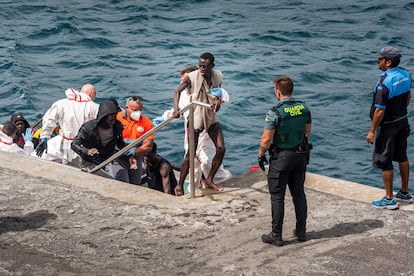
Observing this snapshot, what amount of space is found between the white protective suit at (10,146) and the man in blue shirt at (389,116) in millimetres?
4928

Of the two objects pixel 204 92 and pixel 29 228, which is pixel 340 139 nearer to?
pixel 204 92

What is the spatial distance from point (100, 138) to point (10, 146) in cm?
194

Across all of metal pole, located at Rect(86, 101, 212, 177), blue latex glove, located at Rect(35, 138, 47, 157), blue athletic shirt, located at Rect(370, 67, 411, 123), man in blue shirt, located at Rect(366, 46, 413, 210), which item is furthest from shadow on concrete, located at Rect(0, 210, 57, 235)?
blue athletic shirt, located at Rect(370, 67, 411, 123)

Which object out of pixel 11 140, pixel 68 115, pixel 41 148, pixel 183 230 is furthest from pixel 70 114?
pixel 183 230

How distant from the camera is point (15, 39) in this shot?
2528cm

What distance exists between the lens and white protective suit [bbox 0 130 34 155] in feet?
41.7

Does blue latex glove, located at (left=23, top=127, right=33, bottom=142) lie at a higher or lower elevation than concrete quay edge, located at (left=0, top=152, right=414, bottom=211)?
lower

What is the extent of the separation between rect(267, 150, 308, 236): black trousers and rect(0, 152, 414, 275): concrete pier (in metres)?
0.26

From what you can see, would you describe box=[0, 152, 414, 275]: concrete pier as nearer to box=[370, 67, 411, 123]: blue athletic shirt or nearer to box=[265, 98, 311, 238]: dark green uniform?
box=[265, 98, 311, 238]: dark green uniform

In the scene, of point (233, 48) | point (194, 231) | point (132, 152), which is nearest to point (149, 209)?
point (194, 231)

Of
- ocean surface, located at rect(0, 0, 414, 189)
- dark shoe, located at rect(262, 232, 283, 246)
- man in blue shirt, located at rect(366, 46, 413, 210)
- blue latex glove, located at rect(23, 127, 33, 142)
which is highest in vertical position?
man in blue shirt, located at rect(366, 46, 413, 210)

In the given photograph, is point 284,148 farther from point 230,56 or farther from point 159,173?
point 230,56

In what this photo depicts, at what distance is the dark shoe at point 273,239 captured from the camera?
30.3 ft

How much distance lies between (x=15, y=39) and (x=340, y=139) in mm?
10554
